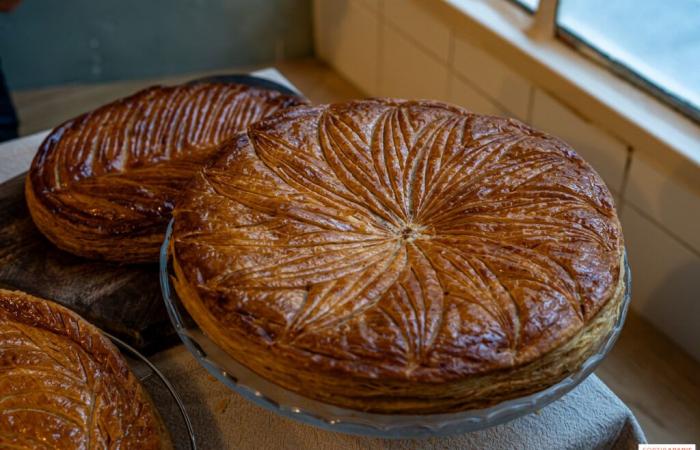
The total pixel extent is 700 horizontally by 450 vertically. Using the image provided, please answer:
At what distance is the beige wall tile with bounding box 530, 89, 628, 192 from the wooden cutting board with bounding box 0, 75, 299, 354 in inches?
45.0

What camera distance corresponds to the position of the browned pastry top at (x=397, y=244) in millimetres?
788

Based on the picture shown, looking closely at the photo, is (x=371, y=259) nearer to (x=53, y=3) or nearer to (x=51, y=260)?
(x=51, y=260)

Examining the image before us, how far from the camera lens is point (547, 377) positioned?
804 millimetres

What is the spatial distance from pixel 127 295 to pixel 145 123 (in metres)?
0.34

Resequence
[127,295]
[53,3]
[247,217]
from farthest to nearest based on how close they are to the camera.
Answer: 1. [53,3]
2. [127,295]
3. [247,217]

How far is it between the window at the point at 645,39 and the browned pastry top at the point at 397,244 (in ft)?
2.59

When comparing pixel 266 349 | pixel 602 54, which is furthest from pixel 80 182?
pixel 602 54

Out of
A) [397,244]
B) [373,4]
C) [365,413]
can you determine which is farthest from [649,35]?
[365,413]

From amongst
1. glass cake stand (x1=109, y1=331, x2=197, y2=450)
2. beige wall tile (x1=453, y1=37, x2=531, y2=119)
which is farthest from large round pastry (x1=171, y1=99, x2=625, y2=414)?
beige wall tile (x1=453, y1=37, x2=531, y2=119)

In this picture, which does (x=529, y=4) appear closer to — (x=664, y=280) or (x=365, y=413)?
(x=664, y=280)

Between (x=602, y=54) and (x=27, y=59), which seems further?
(x=27, y=59)

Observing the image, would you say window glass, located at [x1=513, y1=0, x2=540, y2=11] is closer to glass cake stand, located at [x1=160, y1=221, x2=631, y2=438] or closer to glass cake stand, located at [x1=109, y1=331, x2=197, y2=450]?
glass cake stand, located at [x1=160, y1=221, x2=631, y2=438]

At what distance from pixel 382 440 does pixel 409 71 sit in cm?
175

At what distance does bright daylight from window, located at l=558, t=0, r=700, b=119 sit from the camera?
166cm
